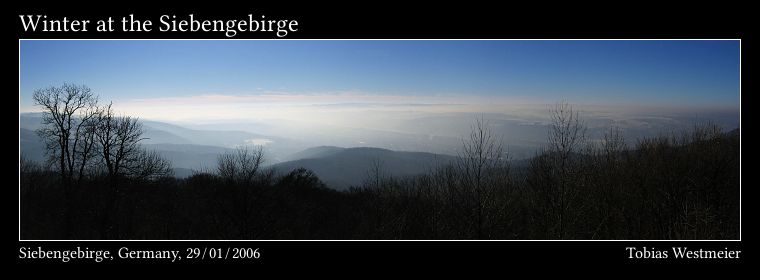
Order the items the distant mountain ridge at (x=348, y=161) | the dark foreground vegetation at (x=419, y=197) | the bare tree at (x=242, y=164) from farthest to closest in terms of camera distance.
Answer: the distant mountain ridge at (x=348, y=161) → the bare tree at (x=242, y=164) → the dark foreground vegetation at (x=419, y=197)

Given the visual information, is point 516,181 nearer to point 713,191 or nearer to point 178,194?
point 713,191

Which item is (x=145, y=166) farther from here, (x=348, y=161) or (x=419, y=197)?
(x=348, y=161)

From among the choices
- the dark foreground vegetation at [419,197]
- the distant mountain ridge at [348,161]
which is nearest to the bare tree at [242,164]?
the dark foreground vegetation at [419,197]

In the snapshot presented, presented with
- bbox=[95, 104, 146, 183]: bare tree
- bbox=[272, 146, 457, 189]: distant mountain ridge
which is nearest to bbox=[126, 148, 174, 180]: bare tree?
bbox=[95, 104, 146, 183]: bare tree

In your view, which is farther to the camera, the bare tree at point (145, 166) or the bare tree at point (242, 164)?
the bare tree at point (242, 164)

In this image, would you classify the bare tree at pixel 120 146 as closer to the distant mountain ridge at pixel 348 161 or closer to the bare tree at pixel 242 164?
the bare tree at pixel 242 164
